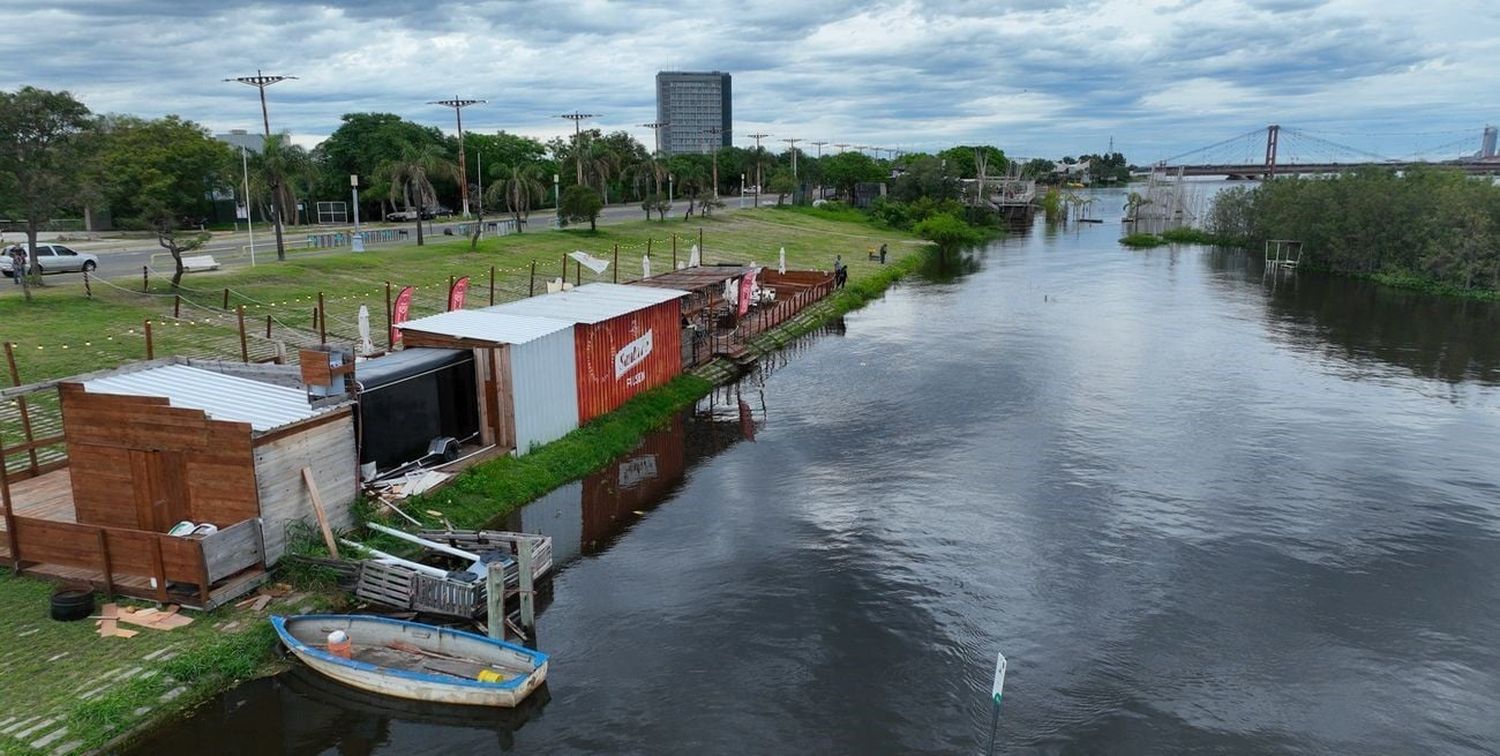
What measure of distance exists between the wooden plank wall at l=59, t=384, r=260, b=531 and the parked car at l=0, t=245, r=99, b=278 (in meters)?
33.1

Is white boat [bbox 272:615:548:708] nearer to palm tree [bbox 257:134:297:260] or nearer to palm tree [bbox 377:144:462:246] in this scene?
palm tree [bbox 257:134:297:260]

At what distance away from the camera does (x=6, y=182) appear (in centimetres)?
3609

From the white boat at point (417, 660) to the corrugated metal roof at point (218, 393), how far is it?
13.7 ft

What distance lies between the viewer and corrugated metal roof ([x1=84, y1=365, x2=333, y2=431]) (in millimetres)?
18469

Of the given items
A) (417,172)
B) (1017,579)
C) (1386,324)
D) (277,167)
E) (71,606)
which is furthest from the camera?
(417,172)

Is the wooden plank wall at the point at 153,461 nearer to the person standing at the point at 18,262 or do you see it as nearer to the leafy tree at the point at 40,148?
the leafy tree at the point at 40,148

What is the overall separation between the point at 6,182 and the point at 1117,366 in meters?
47.6

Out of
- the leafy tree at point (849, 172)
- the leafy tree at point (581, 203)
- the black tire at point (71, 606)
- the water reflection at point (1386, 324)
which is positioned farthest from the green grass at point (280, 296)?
the leafy tree at point (849, 172)

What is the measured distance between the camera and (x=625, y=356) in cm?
3319

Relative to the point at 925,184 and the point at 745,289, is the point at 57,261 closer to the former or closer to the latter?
the point at 745,289

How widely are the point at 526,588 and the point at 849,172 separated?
5802 inches

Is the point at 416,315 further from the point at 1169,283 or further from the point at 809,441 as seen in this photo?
the point at 1169,283

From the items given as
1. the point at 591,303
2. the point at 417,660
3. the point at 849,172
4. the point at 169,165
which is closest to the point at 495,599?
the point at 417,660

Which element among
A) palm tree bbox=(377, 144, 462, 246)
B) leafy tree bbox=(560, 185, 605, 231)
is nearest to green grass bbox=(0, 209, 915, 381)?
leafy tree bbox=(560, 185, 605, 231)
